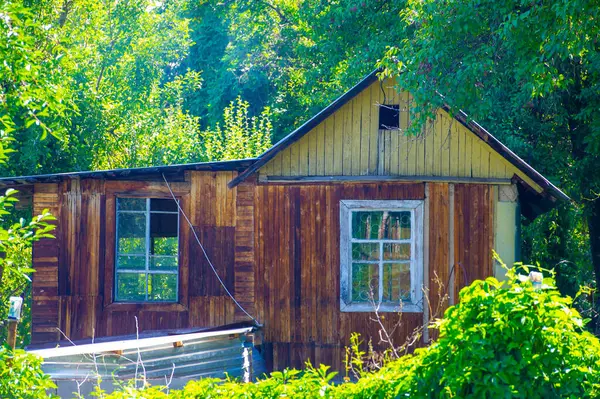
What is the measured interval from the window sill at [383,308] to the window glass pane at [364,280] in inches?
3.9

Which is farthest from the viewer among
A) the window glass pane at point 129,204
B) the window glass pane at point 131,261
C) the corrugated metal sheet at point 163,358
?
the window glass pane at point 131,261

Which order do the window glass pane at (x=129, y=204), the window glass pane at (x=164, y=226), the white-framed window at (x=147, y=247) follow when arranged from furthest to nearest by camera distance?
the window glass pane at (x=164, y=226), the window glass pane at (x=129, y=204), the white-framed window at (x=147, y=247)

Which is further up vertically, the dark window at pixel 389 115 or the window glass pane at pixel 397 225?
the dark window at pixel 389 115

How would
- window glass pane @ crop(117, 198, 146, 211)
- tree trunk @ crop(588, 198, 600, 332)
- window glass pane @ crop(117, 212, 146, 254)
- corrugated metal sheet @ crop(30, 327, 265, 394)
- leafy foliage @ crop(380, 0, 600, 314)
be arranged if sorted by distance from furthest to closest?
window glass pane @ crop(117, 212, 146, 254) → tree trunk @ crop(588, 198, 600, 332) → window glass pane @ crop(117, 198, 146, 211) → leafy foliage @ crop(380, 0, 600, 314) → corrugated metal sheet @ crop(30, 327, 265, 394)

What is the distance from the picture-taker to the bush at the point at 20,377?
6250mm

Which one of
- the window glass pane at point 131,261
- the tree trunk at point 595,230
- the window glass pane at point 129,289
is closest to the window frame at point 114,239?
the window glass pane at point 129,289

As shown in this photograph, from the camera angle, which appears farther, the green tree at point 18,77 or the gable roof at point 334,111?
the gable roof at point 334,111

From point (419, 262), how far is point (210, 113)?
1980cm

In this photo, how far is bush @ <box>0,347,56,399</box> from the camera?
20.5ft

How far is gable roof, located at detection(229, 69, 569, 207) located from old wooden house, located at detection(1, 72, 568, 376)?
0.02 meters

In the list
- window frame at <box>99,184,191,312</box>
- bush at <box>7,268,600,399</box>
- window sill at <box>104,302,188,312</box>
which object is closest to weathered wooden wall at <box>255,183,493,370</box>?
window frame at <box>99,184,191,312</box>

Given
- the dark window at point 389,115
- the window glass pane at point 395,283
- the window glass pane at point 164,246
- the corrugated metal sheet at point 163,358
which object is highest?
the dark window at point 389,115

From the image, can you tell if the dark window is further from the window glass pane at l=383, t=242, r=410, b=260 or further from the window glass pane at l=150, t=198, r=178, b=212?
the window glass pane at l=150, t=198, r=178, b=212

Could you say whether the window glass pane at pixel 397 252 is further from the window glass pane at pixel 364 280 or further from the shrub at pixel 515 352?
the shrub at pixel 515 352
